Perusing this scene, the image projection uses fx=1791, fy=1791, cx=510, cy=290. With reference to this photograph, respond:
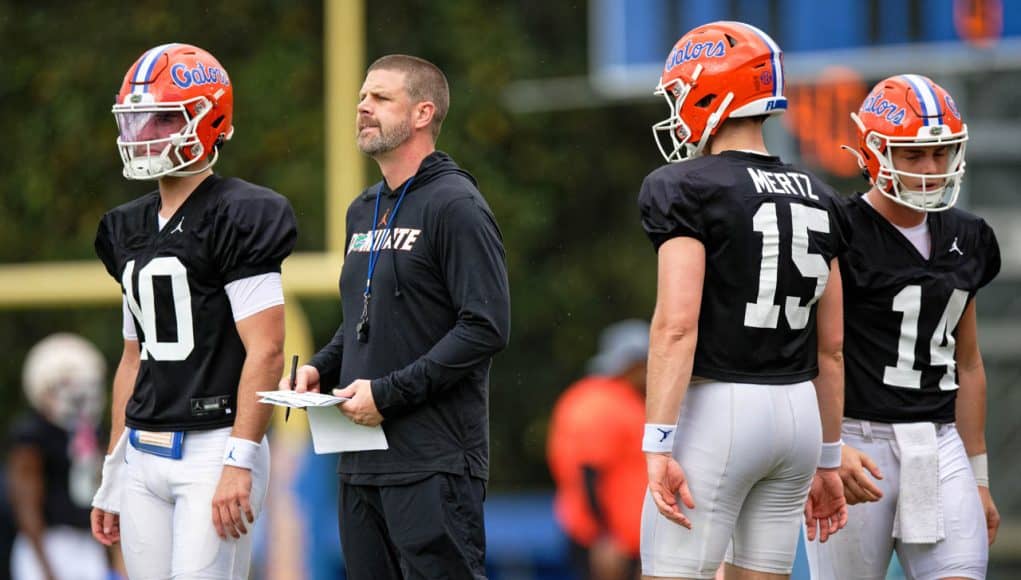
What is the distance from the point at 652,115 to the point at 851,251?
12478 millimetres

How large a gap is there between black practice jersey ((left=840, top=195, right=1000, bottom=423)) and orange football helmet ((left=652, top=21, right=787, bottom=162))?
62 centimetres

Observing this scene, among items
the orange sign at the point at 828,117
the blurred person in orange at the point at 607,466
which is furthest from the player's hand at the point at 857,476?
the orange sign at the point at 828,117

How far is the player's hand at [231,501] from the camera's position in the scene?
5.12m

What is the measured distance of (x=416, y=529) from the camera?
194 inches

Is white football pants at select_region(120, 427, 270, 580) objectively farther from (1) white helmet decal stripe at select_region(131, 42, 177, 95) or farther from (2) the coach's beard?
(1) white helmet decal stripe at select_region(131, 42, 177, 95)

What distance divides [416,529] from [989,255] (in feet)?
6.53

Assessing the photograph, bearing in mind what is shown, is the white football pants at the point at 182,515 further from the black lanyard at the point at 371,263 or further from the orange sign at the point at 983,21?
the orange sign at the point at 983,21

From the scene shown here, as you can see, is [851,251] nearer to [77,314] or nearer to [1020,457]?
[1020,457]

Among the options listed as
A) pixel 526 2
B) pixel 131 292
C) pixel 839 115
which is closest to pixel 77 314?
pixel 526 2

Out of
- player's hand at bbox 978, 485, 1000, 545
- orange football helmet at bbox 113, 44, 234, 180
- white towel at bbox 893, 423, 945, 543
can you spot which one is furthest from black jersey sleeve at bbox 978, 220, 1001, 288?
orange football helmet at bbox 113, 44, 234, 180

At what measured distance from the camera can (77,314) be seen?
16.2m

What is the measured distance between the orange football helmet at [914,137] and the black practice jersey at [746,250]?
0.51 meters

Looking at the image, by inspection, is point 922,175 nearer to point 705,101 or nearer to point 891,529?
point 705,101

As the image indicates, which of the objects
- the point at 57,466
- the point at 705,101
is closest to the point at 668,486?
the point at 705,101
